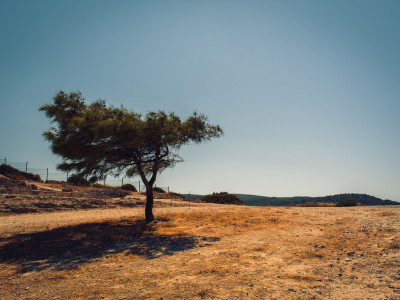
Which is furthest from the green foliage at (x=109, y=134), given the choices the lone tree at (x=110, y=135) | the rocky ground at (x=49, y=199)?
the rocky ground at (x=49, y=199)

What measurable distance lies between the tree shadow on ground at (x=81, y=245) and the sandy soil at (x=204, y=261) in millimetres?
44

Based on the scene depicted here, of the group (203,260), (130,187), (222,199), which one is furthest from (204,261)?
(130,187)

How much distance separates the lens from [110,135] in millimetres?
15969

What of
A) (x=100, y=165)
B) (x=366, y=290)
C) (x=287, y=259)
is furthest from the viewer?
(x=100, y=165)

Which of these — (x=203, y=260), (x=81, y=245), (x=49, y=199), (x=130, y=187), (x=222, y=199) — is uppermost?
(x=130, y=187)

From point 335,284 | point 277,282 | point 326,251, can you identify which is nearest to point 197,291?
point 277,282

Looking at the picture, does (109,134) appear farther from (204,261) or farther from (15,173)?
(15,173)

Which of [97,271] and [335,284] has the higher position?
[335,284]

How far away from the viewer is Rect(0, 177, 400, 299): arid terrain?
23.2 feet

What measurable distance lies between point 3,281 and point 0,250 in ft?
13.5

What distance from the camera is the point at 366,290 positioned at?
647 cm

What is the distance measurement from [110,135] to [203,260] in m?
9.40

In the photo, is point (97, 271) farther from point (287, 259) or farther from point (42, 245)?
point (287, 259)

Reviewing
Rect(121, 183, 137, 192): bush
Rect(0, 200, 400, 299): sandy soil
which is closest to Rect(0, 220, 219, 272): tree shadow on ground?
Result: Rect(0, 200, 400, 299): sandy soil
